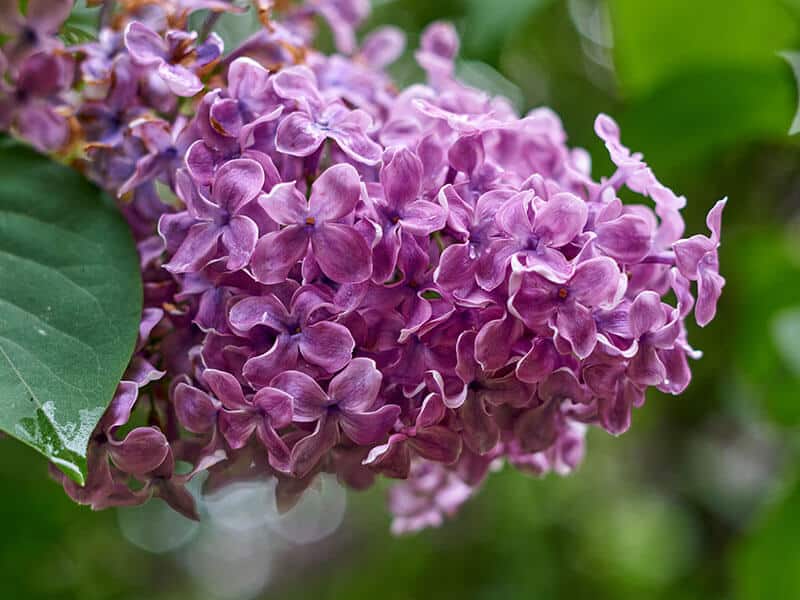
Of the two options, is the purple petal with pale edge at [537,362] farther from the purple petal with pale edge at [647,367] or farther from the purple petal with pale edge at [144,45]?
the purple petal with pale edge at [144,45]

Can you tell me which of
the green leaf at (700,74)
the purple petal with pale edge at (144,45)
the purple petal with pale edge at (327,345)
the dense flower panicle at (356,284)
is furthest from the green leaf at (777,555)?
the purple petal with pale edge at (144,45)

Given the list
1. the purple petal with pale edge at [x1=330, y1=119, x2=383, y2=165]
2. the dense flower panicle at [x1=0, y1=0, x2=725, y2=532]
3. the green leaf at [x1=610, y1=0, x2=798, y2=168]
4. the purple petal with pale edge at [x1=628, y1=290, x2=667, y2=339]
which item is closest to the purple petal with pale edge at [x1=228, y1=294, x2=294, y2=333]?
the dense flower panicle at [x1=0, y1=0, x2=725, y2=532]

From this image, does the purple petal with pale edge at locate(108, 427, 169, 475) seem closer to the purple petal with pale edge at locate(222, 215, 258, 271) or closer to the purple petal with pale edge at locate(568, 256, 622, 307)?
the purple petal with pale edge at locate(222, 215, 258, 271)

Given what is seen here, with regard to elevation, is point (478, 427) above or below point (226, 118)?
below

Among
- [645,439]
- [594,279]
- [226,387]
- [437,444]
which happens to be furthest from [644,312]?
[645,439]

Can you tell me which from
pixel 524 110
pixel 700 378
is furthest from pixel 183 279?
pixel 700 378

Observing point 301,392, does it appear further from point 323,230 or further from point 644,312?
point 644,312
